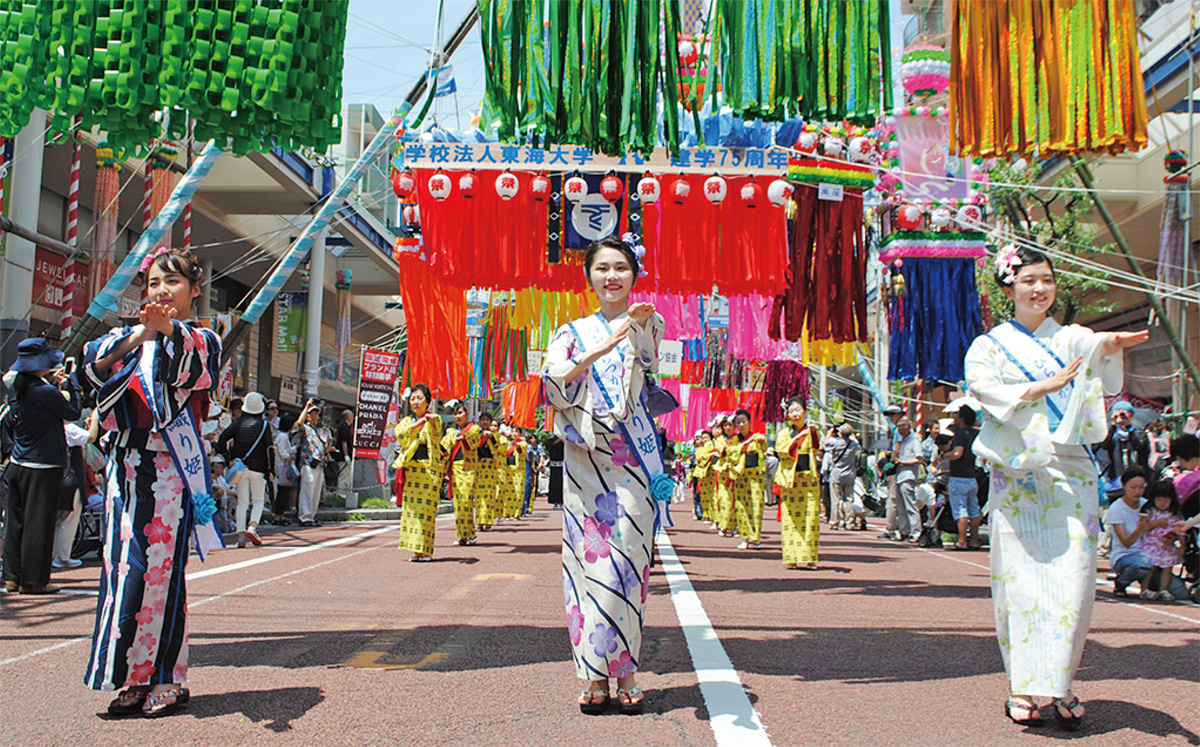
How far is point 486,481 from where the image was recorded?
599 inches

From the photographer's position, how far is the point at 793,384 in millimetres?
20672

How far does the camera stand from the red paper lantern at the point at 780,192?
8.99 m

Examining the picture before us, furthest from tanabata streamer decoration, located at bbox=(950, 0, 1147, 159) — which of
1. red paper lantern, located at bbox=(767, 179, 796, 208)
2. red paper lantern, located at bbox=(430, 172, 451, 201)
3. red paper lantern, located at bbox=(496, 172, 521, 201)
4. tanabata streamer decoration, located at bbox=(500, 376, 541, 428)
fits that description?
tanabata streamer decoration, located at bbox=(500, 376, 541, 428)

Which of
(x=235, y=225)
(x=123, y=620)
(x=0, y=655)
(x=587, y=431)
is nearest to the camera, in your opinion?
(x=123, y=620)

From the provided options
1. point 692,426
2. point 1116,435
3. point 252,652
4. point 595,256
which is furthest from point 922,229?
point 692,426

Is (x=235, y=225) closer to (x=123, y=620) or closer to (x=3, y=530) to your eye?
(x=3, y=530)

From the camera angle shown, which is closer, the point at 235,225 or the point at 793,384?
the point at 793,384

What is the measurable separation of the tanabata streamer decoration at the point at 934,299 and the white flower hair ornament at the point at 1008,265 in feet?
18.8

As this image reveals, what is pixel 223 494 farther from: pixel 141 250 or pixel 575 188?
pixel 575 188

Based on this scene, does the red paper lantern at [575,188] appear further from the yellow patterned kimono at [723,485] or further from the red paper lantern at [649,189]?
the yellow patterned kimono at [723,485]

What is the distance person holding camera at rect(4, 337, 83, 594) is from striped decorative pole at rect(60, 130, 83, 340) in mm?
7188

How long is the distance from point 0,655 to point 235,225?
1946cm

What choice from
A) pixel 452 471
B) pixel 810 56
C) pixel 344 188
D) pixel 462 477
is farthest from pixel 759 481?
pixel 810 56

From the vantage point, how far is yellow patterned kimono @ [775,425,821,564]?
976 centimetres
